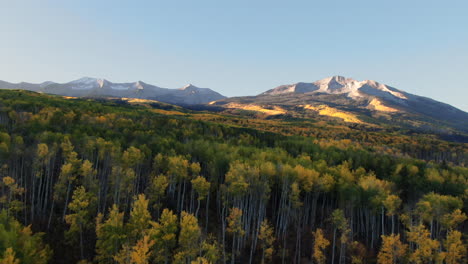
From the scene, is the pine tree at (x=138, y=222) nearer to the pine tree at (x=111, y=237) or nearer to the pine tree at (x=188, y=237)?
the pine tree at (x=111, y=237)

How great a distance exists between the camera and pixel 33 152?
7406 cm

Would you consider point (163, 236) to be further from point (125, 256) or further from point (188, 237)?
point (125, 256)

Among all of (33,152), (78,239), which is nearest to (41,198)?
(33,152)

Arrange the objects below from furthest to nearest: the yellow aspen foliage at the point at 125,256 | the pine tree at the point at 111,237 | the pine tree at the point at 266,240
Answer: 1. the pine tree at the point at 266,240
2. the pine tree at the point at 111,237
3. the yellow aspen foliage at the point at 125,256

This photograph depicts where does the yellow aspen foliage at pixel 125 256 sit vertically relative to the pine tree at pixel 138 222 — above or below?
below

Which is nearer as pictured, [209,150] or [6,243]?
[6,243]

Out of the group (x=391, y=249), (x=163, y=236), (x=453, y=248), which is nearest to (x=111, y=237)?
(x=163, y=236)

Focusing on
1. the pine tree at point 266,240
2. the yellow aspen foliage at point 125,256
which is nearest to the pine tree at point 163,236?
the yellow aspen foliage at point 125,256

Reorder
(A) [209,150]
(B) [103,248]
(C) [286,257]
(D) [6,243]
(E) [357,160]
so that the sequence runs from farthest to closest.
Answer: (E) [357,160]
(A) [209,150]
(C) [286,257]
(B) [103,248]
(D) [6,243]

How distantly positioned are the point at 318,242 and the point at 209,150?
5170cm

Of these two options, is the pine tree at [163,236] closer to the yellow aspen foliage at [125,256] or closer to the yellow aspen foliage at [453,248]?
the yellow aspen foliage at [125,256]

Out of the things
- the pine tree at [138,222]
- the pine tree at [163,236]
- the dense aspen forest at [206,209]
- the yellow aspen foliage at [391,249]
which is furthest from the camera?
the yellow aspen foliage at [391,249]

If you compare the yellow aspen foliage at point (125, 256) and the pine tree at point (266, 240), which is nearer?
the yellow aspen foliage at point (125, 256)

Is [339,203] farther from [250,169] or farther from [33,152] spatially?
[33,152]
